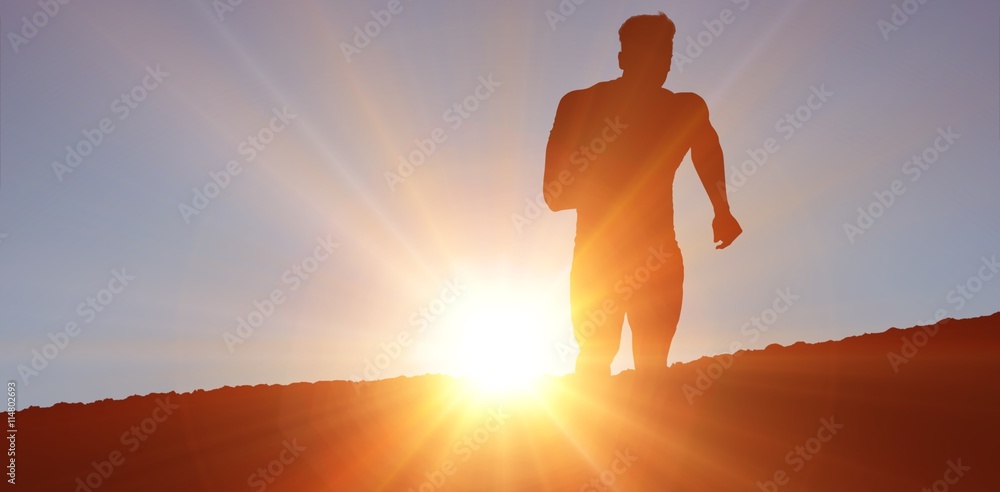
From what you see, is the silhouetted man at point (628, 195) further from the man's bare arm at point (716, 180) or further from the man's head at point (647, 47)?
the man's bare arm at point (716, 180)

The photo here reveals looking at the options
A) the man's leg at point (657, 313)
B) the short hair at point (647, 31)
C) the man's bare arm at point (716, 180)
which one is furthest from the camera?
the man's bare arm at point (716, 180)

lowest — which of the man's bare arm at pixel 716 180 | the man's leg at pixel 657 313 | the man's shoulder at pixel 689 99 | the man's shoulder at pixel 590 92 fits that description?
the man's leg at pixel 657 313

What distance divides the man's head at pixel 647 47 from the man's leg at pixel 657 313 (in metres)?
1.57

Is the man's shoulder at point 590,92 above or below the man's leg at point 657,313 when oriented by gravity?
above

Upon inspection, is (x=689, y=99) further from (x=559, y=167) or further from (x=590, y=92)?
(x=559, y=167)

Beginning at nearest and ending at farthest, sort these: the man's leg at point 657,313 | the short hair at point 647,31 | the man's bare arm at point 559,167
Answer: the man's leg at point 657,313 → the short hair at point 647,31 → the man's bare arm at point 559,167

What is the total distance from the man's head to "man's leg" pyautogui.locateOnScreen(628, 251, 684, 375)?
1570 millimetres

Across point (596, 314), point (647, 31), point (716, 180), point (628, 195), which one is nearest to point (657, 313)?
point (596, 314)

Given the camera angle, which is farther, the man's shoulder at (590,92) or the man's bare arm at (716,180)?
the man's bare arm at (716,180)

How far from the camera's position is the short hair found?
19.3 ft

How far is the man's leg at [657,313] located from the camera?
19.0 ft

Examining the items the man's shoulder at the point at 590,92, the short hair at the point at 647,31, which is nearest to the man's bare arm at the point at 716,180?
the short hair at the point at 647,31

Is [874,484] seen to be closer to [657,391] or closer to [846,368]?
[657,391]

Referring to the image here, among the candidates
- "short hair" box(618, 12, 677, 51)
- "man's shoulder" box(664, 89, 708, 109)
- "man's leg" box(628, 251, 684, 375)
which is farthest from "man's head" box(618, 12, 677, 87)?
"man's leg" box(628, 251, 684, 375)
